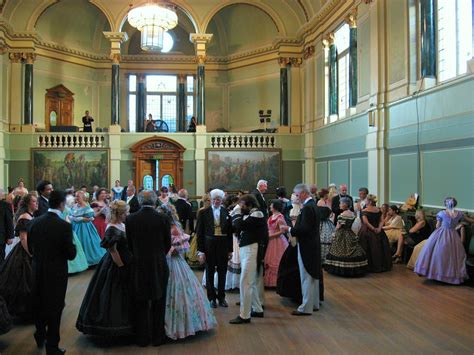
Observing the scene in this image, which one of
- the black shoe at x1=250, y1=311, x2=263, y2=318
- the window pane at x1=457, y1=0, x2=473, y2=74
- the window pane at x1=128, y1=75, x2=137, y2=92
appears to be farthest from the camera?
the window pane at x1=128, y1=75, x2=137, y2=92

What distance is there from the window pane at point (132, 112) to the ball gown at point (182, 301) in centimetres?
1718

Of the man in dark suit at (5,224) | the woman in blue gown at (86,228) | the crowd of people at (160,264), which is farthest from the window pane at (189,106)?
the man in dark suit at (5,224)

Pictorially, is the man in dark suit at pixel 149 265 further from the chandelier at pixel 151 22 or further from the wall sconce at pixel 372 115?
the chandelier at pixel 151 22

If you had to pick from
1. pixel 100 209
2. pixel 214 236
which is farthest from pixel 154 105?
pixel 214 236

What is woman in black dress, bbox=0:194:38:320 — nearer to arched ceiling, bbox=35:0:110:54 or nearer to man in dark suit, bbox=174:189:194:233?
man in dark suit, bbox=174:189:194:233

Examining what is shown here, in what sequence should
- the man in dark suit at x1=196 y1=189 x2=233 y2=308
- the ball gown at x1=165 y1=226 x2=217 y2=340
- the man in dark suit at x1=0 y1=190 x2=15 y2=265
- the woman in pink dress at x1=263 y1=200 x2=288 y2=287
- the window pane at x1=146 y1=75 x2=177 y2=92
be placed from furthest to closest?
1. the window pane at x1=146 y1=75 x2=177 y2=92
2. the woman in pink dress at x1=263 y1=200 x2=288 y2=287
3. the man in dark suit at x1=0 y1=190 x2=15 y2=265
4. the man in dark suit at x1=196 y1=189 x2=233 y2=308
5. the ball gown at x1=165 y1=226 x2=217 y2=340

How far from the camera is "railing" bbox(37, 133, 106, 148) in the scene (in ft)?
56.6

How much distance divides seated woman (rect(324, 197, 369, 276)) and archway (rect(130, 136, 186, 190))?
10.2m

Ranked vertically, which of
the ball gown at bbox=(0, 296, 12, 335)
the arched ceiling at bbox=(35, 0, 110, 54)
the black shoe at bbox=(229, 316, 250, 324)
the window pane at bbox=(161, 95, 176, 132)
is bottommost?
the black shoe at bbox=(229, 316, 250, 324)

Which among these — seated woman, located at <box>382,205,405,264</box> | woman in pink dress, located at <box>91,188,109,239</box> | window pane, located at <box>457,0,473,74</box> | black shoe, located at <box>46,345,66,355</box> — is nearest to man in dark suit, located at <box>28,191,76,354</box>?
black shoe, located at <box>46,345,66,355</box>

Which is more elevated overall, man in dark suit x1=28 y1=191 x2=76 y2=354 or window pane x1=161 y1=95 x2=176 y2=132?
window pane x1=161 y1=95 x2=176 y2=132

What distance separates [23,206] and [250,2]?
14.9 meters

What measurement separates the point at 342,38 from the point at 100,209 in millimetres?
9611

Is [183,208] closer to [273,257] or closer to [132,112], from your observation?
[273,257]
